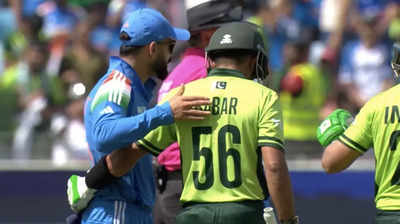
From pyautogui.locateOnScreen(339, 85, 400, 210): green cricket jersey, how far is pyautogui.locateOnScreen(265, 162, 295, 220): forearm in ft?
1.38

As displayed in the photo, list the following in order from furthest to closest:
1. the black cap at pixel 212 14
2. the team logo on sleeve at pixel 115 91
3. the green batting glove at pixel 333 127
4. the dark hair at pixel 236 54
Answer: the black cap at pixel 212 14, the green batting glove at pixel 333 127, the team logo on sleeve at pixel 115 91, the dark hair at pixel 236 54

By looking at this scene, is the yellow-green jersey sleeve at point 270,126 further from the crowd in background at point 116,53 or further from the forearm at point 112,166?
the crowd in background at point 116,53

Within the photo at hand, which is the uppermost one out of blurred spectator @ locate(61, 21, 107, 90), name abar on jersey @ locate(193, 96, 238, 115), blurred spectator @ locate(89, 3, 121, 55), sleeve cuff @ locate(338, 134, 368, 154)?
blurred spectator @ locate(89, 3, 121, 55)

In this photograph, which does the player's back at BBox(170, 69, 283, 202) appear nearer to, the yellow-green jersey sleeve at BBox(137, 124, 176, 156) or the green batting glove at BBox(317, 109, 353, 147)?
the yellow-green jersey sleeve at BBox(137, 124, 176, 156)

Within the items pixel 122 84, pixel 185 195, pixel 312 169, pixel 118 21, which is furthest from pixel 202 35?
pixel 118 21

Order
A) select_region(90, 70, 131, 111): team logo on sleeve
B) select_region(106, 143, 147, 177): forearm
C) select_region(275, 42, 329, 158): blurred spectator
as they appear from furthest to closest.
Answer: select_region(275, 42, 329, 158): blurred spectator, select_region(90, 70, 131, 111): team logo on sleeve, select_region(106, 143, 147, 177): forearm

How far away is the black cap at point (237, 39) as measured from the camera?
4555 millimetres

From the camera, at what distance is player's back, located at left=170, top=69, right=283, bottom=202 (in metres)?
4.41

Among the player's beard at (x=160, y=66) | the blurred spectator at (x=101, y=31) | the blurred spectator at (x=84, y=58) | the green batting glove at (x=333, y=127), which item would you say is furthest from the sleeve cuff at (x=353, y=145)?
the blurred spectator at (x=101, y=31)

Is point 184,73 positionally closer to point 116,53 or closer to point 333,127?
point 333,127

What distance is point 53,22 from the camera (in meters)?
12.7

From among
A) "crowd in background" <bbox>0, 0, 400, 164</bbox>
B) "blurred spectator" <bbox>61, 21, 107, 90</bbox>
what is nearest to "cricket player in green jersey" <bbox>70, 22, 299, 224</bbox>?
"crowd in background" <bbox>0, 0, 400, 164</bbox>

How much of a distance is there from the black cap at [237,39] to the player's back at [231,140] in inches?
6.8

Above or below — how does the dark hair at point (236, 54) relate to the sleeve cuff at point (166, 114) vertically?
above
